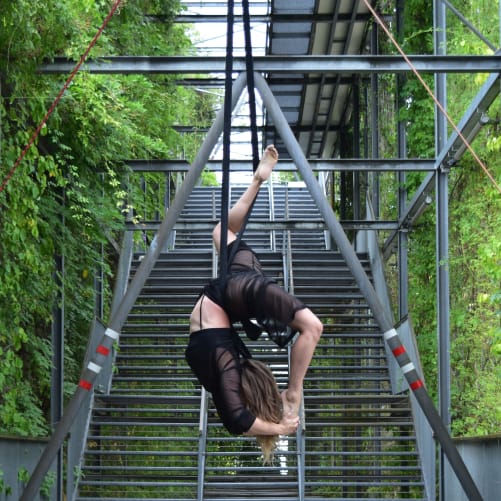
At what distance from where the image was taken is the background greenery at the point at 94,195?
10.8 m

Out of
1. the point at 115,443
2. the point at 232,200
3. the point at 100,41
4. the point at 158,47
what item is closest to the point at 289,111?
the point at 232,200

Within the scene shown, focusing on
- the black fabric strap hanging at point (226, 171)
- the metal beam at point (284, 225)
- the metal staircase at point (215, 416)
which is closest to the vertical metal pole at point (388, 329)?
the black fabric strap hanging at point (226, 171)

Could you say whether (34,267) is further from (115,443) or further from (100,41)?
(115,443)

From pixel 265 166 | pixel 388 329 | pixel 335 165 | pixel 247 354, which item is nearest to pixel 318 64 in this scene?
pixel 388 329

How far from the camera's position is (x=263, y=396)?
486 centimetres

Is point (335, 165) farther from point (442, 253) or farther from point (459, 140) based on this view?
point (459, 140)

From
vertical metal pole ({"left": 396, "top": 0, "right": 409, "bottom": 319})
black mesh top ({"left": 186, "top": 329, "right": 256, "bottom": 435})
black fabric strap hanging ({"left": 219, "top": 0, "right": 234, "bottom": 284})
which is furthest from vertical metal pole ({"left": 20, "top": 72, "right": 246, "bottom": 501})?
vertical metal pole ({"left": 396, "top": 0, "right": 409, "bottom": 319})

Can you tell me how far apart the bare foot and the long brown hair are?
2 cm

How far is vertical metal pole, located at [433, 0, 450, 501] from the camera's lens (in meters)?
13.4

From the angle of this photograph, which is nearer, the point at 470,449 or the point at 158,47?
the point at 470,449

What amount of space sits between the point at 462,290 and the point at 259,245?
8258 millimetres

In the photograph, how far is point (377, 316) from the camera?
25.5 ft

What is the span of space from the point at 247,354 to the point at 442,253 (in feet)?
29.6

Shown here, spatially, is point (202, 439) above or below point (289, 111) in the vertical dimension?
below
